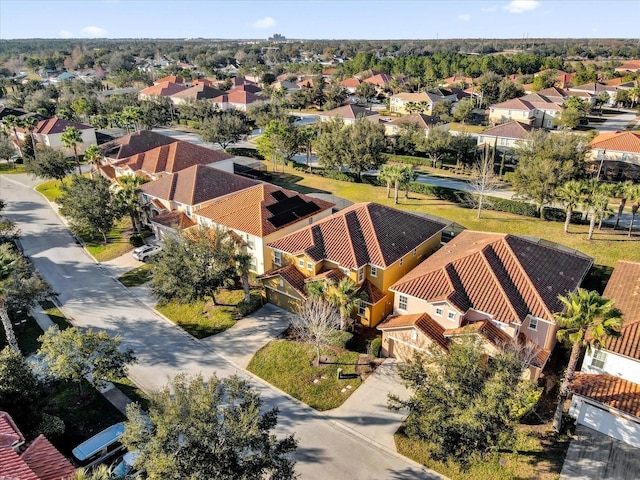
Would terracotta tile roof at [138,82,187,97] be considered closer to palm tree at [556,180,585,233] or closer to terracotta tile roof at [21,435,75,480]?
palm tree at [556,180,585,233]

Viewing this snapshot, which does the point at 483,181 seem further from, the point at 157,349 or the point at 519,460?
the point at 157,349

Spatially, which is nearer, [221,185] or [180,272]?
[180,272]

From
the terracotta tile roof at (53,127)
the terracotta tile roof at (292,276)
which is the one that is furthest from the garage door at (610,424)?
the terracotta tile roof at (53,127)

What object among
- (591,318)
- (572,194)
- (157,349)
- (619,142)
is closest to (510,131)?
(619,142)

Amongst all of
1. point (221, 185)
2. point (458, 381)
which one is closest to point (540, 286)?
point (458, 381)

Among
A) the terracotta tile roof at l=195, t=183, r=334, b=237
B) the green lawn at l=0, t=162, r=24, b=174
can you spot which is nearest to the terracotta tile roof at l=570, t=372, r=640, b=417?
the terracotta tile roof at l=195, t=183, r=334, b=237

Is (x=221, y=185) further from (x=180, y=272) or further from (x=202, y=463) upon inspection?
(x=202, y=463)

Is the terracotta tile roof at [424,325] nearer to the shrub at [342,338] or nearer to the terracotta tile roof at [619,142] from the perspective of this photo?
Answer: the shrub at [342,338]
